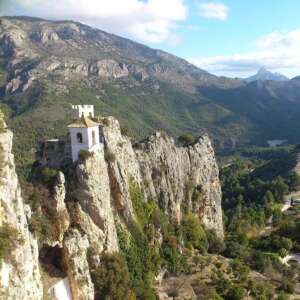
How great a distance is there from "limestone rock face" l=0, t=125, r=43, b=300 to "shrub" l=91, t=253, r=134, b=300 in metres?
9.56

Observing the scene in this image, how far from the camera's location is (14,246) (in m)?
31.8

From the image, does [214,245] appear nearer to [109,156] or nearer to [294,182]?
[109,156]

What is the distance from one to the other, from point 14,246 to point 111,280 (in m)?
14.7

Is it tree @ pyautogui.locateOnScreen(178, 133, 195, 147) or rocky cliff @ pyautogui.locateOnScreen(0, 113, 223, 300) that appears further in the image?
tree @ pyautogui.locateOnScreen(178, 133, 195, 147)

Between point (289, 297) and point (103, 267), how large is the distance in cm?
2577

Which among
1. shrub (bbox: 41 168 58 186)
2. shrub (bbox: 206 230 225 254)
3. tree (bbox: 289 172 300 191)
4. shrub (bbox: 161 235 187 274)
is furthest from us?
tree (bbox: 289 172 300 191)

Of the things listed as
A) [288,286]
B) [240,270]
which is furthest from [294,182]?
[240,270]

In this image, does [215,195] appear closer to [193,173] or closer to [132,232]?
[193,173]

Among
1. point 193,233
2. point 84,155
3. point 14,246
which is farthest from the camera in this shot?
point 193,233

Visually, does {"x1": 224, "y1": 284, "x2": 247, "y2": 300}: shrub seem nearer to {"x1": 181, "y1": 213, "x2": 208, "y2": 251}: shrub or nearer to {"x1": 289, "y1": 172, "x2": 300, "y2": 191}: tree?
{"x1": 181, "y1": 213, "x2": 208, "y2": 251}: shrub

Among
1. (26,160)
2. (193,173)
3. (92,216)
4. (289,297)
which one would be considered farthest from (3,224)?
(26,160)

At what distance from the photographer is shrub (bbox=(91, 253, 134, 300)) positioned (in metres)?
43.5

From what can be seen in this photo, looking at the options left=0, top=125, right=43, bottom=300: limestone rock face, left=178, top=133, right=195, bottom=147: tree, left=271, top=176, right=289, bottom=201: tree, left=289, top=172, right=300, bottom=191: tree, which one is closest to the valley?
left=0, top=125, right=43, bottom=300: limestone rock face

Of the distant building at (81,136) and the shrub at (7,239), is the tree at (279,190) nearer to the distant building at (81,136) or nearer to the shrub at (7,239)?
the distant building at (81,136)
